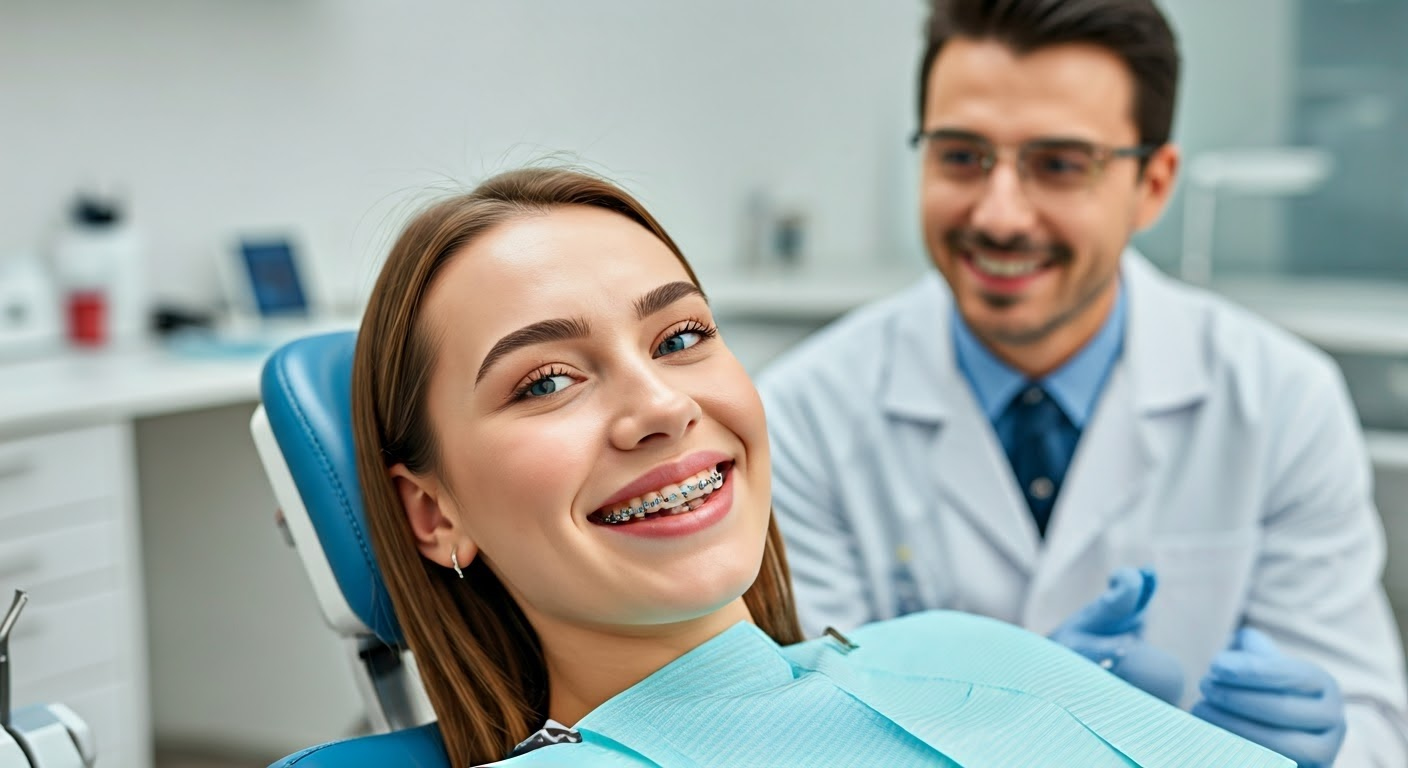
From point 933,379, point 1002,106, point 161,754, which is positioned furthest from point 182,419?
point 1002,106

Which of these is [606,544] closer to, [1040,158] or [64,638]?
[1040,158]

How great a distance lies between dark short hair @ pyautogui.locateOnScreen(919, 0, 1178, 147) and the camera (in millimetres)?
1604

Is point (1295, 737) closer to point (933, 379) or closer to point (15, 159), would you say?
point (933, 379)

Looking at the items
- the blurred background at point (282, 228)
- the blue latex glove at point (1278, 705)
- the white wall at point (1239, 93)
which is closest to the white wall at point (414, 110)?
the blurred background at point (282, 228)

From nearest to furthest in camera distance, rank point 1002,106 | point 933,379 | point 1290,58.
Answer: point 1002,106, point 933,379, point 1290,58

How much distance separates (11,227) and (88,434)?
68 cm

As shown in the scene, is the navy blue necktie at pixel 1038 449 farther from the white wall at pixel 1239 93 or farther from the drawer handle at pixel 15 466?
the white wall at pixel 1239 93

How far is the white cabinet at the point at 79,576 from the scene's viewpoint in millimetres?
1770

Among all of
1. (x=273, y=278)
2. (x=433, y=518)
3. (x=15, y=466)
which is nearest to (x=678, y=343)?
(x=433, y=518)

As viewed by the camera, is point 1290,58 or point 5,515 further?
point 1290,58

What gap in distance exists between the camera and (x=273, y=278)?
2609mm

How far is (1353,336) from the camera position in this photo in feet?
8.31

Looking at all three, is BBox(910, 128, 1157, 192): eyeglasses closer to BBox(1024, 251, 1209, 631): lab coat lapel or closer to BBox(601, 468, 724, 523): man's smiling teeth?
BBox(1024, 251, 1209, 631): lab coat lapel

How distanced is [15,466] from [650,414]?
3.85 feet
